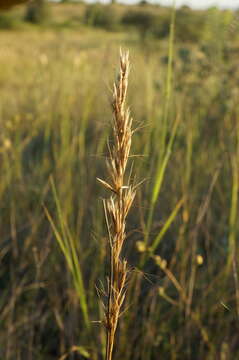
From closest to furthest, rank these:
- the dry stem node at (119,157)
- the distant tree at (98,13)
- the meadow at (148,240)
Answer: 1. the dry stem node at (119,157)
2. the meadow at (148,240)
3. the distant tree at (98,13)

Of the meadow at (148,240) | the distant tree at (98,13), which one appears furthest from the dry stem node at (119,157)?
the distant tree at (98,13)

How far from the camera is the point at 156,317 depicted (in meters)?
0.90

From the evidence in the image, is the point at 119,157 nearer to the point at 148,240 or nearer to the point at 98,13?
the point at 148,240

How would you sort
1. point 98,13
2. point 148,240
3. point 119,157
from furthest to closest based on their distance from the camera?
point 98,13 → point 148,240 → point 119,157

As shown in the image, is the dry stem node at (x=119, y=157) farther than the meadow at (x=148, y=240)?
No

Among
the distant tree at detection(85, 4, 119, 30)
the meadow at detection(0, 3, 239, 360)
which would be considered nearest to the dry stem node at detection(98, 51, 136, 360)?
the meadow at detection(0, 3, 239, 360)

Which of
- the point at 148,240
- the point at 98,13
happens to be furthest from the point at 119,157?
the point at 98,13

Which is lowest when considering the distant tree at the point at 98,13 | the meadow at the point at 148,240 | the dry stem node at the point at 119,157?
the meadow at the point at 148,240

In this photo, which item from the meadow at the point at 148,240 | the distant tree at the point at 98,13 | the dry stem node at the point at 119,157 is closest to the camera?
the dry stem node at the point at 119,157

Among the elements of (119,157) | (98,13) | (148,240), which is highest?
(98,13)

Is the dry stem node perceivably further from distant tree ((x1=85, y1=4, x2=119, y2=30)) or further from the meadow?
distant tree ((x1=85, y1=4, x2=119, y2=30))

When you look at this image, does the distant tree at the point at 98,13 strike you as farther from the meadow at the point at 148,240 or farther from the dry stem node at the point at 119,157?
the dry stem node at the point at 119,157

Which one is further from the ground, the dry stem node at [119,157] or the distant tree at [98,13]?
the distant tree at [98,13]

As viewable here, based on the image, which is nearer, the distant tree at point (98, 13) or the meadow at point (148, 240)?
the meadow at point (148, 240)
